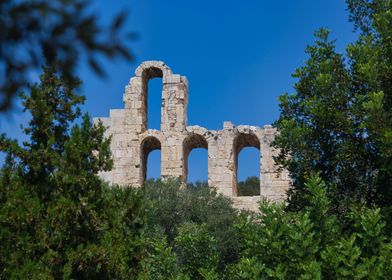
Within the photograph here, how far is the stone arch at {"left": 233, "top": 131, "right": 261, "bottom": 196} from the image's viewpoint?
26375 mm

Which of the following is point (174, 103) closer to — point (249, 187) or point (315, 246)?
point (315, 246)

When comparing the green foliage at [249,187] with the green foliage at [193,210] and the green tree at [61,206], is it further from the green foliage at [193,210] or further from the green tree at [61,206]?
the green tree at [61,206]

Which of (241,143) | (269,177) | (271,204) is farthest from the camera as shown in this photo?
(241,143)

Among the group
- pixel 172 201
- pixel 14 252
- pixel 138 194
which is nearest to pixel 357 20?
pixel 138 194

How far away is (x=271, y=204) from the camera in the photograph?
1058 centimetres

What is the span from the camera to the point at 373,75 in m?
10.6

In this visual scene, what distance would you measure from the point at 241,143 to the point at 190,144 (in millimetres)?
2150

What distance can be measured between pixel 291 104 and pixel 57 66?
1044 cm

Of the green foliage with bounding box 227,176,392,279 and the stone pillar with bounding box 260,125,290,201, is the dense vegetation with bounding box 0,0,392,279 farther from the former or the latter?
the stone pillar with bounding box 260,125,290,201

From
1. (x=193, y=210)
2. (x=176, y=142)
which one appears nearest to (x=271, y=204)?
(x=193, y=210)

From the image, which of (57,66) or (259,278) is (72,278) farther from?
(57,66)

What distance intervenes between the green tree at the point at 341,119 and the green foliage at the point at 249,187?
33630 millimetres

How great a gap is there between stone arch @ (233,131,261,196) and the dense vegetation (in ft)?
46.2

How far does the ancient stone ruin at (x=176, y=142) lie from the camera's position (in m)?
25.8
